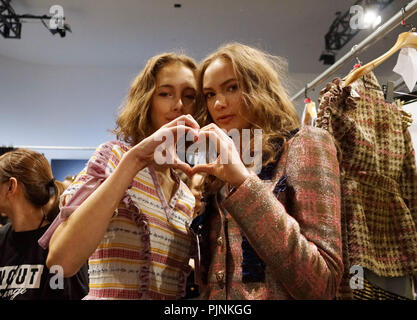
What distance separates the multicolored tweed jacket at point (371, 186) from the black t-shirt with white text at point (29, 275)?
98cm

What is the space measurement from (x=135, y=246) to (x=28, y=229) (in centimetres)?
82

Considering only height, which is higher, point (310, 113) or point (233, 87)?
point (310, 113)

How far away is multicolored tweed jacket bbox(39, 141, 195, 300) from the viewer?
83cm

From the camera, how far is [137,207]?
87 cm

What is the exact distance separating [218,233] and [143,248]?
0.20 metres

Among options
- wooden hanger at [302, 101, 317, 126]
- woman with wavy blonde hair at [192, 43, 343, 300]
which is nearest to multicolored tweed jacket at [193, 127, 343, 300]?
woman with wavy blonde hair at [192, 43, 343, 300]

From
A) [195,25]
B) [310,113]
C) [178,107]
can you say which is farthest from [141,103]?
[195,25]

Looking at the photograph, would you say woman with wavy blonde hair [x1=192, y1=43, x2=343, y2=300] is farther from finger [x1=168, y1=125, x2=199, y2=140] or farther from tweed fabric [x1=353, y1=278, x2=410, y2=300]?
tweed fabric [x1=353, y1=278, x2=410, y2=300]

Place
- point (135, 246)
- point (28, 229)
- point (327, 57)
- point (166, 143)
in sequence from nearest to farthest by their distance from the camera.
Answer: point (166, 143), point (135, 246), point (28, 229), point (327, 57)

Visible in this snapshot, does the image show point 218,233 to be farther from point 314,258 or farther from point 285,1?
point 285,1

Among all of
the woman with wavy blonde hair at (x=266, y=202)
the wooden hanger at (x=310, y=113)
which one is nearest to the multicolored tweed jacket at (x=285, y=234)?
the woman with wavy blonde hair at (x=266, y=202)

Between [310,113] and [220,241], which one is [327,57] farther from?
[220,241]

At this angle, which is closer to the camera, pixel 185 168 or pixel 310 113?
pixel 185 168

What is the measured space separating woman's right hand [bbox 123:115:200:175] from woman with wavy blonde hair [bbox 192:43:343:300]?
0.04m
